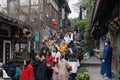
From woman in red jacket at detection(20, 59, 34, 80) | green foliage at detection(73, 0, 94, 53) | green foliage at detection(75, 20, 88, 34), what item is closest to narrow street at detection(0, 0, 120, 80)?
woman in red jacket at detection(20, 59, 34, 80)

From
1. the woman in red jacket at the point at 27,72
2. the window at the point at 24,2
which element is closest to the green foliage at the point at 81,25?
the window at the point at 24,2

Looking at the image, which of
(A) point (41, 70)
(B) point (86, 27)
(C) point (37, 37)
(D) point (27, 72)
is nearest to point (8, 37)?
(A) point (41, 70)

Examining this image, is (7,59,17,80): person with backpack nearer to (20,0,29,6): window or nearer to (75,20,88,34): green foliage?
(20,0,29,6): window

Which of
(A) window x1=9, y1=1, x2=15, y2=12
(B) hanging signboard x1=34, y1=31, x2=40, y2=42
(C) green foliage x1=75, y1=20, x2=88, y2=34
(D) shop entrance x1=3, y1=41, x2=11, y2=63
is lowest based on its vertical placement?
(D) shop entrance x1=3, y1=41, x2=11, y2=63

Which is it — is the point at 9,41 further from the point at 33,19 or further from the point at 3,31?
the point at 33,19

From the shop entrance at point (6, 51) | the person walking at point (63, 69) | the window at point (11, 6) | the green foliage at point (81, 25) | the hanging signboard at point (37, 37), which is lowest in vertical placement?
the person walking at point (63, 69)

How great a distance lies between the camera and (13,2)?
26.7 metres

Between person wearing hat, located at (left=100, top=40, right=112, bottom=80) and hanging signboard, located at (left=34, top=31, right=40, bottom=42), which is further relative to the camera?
hanging signboard, located at (left=34, top=31, right=40, bottom=42)

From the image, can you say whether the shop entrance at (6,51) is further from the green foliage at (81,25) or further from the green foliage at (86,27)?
the green foliage at (81,25)

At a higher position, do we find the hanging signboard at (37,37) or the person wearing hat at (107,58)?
the hanging signboard at (37,37)

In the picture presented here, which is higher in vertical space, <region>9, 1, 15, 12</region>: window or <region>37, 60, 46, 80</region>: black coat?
<region>9, 1, 15, 12</region>: window

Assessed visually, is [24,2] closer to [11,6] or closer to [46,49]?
[11,6]

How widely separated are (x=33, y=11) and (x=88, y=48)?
11.4 metres

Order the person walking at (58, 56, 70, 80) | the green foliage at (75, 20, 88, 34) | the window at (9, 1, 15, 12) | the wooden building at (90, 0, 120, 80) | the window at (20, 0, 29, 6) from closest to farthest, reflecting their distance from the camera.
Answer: the wooden building at (90, 0, 120, 80) < the person walking at (58, 56, 70, 80) < the window at (9, 1, 15, 12) < the window at (20, 0, 29, 6) < the green foliage at (75, 20, 88, 34)
